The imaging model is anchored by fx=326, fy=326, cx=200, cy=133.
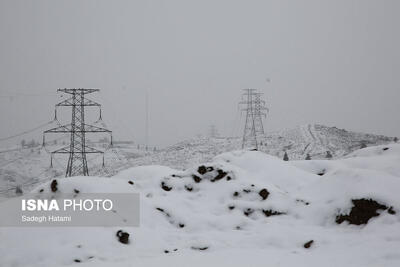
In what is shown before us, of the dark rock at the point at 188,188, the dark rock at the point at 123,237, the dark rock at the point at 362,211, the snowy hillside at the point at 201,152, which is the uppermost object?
the dark rock at the point at 362,211

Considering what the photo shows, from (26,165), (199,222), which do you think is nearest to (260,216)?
(199,222)

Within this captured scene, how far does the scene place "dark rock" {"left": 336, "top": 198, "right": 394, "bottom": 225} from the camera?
476 inches

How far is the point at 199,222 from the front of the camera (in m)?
13.2

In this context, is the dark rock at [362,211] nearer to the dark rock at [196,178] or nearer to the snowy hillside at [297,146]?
the dark rock at [196,178]

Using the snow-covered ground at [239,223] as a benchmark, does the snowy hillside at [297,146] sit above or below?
below

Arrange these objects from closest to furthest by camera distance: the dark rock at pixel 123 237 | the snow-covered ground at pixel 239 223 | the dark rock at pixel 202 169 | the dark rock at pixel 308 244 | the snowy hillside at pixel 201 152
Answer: the snow-covered ground at pixel 239 223, the dark rock at pixel 308 244, the dark rock at pixel 123 237, the dark rock at pixel 202 169, the snowy hillside at pixel 201 152

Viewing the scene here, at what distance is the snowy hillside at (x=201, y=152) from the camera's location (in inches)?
2317

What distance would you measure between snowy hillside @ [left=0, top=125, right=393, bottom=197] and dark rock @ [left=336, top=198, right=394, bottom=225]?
3817cm

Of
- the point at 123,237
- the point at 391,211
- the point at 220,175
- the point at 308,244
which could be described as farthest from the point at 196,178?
the point at 391,211

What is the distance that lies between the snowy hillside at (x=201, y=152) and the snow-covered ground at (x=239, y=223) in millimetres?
35010

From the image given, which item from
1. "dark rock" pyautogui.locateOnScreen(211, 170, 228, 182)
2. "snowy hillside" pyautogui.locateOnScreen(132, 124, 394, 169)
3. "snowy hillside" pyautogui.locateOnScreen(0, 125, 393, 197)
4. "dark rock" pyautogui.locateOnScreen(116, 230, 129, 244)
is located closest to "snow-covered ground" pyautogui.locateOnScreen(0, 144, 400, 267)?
"dark rock" pyautogui.locateOnScreen(211, 170, 228, 182)

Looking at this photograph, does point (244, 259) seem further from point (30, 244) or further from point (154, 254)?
point (30, 244)

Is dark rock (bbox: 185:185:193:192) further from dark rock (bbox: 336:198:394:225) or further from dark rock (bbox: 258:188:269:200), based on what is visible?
dark rock (bbox: 336:198:394:225)

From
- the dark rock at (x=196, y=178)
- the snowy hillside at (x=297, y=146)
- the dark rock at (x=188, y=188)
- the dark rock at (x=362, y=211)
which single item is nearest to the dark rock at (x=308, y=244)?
the dark rock at (x=362, y=211)
